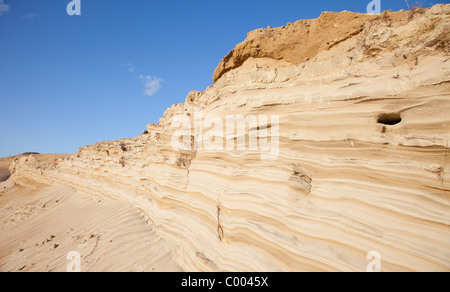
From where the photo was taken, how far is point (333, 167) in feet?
9.18

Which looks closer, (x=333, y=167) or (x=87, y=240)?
(x=333, y=167)

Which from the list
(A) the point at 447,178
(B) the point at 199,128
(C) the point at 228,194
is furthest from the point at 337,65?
(B) the point at 199,128

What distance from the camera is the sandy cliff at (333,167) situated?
2117mm

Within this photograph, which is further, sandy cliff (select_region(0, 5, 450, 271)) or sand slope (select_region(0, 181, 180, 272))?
sand slope (select_region(0, 181, 180, 272))

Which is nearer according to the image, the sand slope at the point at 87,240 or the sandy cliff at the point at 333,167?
the sandy cliff at the point at 333,167

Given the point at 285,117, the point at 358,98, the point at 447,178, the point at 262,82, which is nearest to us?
the point at 447,178

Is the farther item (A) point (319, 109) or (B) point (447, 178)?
(A) point (319, 109)

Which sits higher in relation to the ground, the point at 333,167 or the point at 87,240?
the point at 333,167

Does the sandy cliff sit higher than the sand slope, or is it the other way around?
the sandy cliff

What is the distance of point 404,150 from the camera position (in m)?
2.38

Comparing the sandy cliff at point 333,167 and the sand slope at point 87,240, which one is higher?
the sandy cliff at point 333,167

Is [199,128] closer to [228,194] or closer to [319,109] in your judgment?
[228,194]

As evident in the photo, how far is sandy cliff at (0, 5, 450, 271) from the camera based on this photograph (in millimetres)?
2117

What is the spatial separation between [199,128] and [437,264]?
4.59 meters
